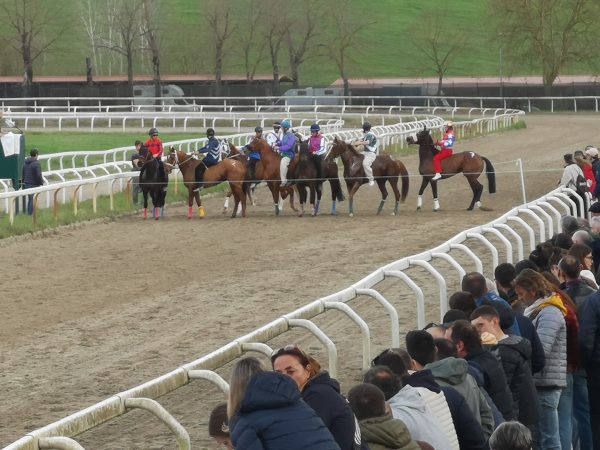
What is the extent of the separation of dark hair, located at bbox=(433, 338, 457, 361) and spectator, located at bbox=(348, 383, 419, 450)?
109 cm

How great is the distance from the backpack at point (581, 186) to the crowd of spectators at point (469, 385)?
6.76 metres

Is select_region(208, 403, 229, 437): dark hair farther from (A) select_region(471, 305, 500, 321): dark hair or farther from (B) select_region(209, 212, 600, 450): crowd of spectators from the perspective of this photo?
(A) select_region(471, 305, 500, 321): dark hair

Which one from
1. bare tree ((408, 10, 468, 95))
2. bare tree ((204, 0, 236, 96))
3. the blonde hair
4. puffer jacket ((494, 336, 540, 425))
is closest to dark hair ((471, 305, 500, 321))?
puffer jacket ((494, 336, 540, 425))

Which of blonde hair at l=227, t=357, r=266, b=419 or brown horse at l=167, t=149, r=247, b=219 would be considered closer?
blonde hair at l=227, t=357, r=266, b=419

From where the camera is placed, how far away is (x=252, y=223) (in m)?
19.9

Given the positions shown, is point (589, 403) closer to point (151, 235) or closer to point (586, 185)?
point (586, 185)

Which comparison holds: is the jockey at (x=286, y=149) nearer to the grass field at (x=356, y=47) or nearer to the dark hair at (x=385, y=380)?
the dark hair at (x=385, y=380)

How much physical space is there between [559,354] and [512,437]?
2.58m

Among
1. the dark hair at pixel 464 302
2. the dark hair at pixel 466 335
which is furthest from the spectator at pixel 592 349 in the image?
the dark hair at pixel 466 335

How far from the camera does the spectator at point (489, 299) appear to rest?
22.6 ft

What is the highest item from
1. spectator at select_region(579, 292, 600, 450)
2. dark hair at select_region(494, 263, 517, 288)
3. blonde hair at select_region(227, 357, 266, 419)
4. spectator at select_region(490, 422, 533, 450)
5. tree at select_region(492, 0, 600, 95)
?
tree at select_region(492, 0, 600, 95)

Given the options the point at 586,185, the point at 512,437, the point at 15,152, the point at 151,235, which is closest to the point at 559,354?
the point at 512,437

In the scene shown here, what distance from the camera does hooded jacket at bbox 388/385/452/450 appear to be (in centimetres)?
528

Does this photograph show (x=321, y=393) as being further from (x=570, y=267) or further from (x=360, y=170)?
(x=360, y=170)
